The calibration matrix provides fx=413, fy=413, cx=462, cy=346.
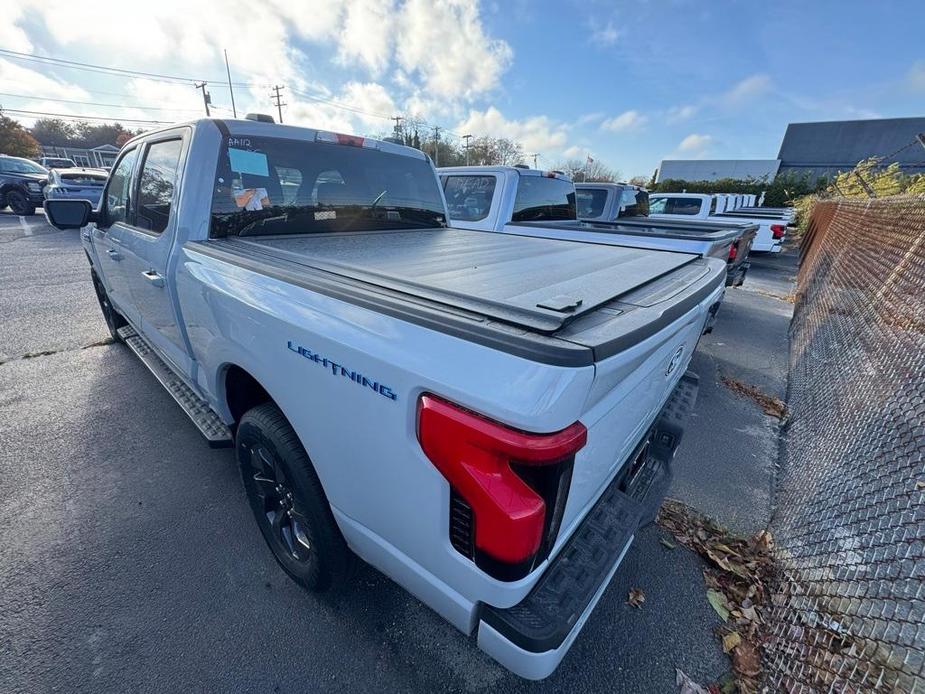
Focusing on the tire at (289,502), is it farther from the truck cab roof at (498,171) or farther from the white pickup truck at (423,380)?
the truck cab roof at (498,171)

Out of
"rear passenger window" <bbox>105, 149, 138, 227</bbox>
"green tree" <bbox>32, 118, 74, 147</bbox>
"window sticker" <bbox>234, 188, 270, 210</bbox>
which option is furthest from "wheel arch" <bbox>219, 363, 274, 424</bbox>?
"green tree" <bbox>32, 118, 74, 147</bbox>

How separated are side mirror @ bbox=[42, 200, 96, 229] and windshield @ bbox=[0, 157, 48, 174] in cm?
1868

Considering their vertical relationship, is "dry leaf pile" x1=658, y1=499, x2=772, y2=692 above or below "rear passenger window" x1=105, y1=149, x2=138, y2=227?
below

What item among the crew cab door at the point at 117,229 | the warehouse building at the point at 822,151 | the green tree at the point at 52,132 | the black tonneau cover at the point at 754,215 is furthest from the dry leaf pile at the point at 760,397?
the green tree at the point at 52,132

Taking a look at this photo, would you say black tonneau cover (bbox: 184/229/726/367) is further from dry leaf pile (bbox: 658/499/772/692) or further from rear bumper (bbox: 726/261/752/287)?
rear bumper (bbox: 726/261/752/287)

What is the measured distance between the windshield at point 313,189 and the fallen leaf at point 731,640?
324cm

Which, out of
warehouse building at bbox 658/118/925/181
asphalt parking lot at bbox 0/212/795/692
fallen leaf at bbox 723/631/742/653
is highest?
warehouse building at bbox 658/118/925/181

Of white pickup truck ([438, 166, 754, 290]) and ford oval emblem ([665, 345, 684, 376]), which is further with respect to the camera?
white pickup truck ([438, 166, 754, 290])

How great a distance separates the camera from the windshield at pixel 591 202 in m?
8.32

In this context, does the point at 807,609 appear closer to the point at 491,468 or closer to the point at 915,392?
the point at 915,392

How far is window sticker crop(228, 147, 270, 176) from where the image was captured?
246 cm

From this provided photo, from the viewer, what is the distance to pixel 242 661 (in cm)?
178

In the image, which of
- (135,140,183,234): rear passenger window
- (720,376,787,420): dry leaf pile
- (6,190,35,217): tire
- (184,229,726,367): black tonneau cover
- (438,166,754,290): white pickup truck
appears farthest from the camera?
(6,190,35,217): tire

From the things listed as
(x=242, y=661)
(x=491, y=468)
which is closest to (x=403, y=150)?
(x=491, y=468)
